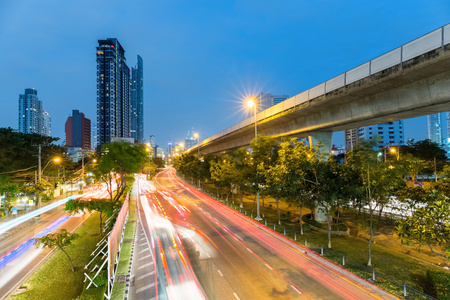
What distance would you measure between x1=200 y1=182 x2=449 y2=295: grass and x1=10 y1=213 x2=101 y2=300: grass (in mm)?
16909

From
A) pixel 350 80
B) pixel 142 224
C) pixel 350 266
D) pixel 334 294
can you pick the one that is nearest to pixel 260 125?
pixel 350 80

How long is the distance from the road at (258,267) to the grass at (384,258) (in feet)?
3.67

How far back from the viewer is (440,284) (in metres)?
12.8

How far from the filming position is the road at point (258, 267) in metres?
13.5

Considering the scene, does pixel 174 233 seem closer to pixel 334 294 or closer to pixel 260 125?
pixel 334 294

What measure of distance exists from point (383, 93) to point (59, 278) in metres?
26.6

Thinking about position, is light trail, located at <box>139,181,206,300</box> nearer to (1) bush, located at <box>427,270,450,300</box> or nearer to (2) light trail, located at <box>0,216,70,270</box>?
(2) light trail, located at <box>0,216,70,270</box>

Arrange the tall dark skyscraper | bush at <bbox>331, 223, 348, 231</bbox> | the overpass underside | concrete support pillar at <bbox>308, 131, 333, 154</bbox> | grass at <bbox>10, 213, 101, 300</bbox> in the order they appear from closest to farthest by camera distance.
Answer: grass at <bbox>10, 213, 101, 300</bbox> < the overpass underside < bush at <bbox>331, 223, 348, 231</bbox> < concrete support pillar at <bbox>308, 131, 333, 154</bbox> < the tall dark skyscraper

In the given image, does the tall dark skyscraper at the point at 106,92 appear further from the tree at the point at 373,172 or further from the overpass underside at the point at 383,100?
the tree at the point at 373,172

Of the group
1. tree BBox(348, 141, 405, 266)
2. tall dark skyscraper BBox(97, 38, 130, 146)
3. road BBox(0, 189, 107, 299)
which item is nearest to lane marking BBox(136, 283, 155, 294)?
road BBox(0, 189, 107, 299)

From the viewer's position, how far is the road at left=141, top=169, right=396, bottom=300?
13.5 meters

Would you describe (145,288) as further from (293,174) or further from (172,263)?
(293,174)

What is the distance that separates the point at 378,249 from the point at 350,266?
674cm

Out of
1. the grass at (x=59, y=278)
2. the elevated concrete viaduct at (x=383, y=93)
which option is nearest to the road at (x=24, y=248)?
the grass at (x=59, y=278)
